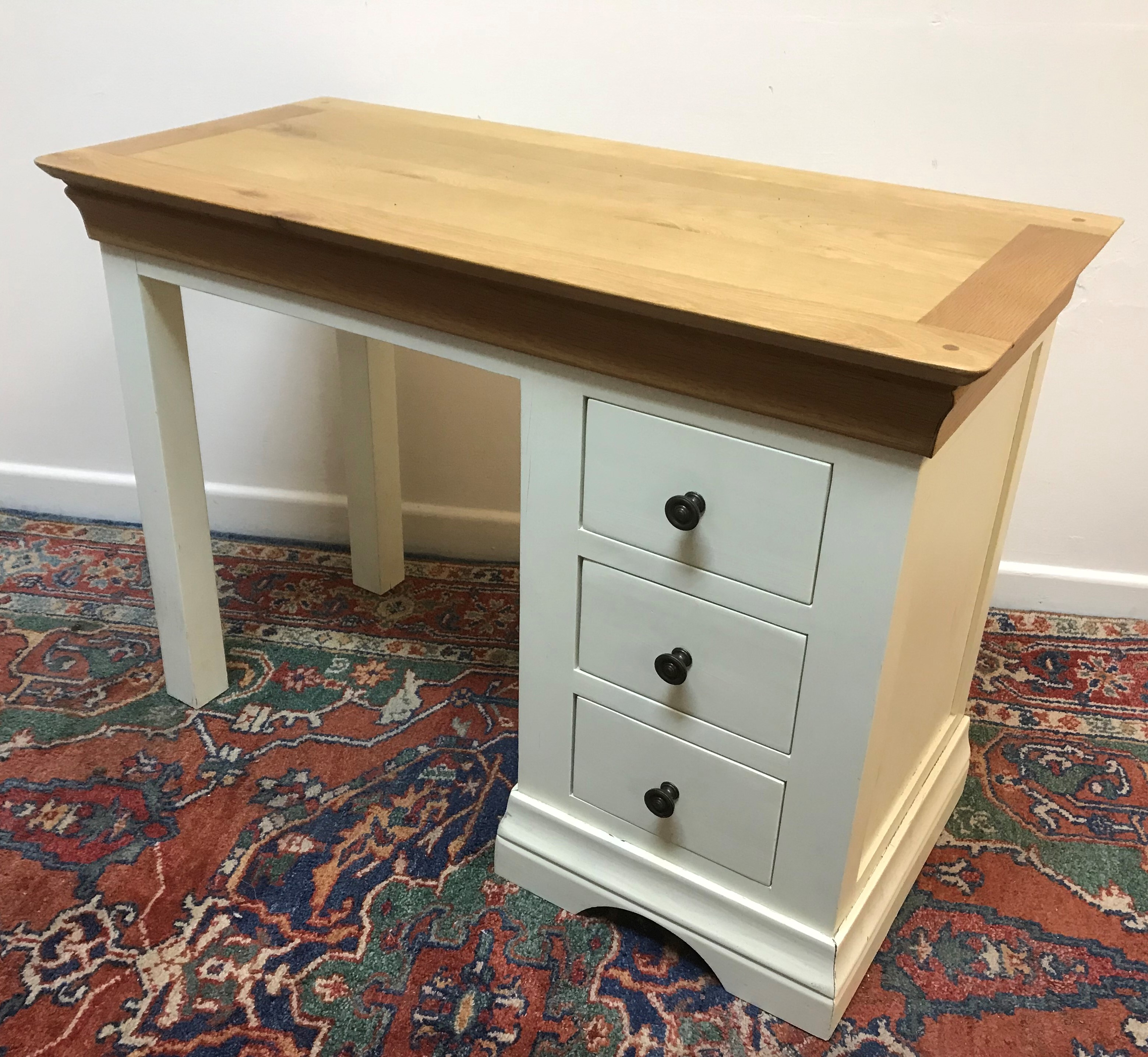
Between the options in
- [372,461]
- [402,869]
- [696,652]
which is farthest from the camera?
[372,461]

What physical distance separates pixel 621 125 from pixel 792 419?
34.7 inches

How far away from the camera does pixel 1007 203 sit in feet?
4.05

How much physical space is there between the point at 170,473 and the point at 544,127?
0.77m

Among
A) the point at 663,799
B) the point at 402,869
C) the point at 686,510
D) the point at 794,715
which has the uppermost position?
the point at 686,510

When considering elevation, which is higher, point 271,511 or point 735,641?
point 735,641

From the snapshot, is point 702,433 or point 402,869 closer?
point 702,433

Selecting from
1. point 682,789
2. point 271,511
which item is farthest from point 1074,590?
point 271,511

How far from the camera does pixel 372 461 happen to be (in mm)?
1779

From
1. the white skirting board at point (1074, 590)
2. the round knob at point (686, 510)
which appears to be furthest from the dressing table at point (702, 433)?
the white skirting board at point (1074, 590)

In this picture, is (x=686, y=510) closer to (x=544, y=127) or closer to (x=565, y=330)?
(x=565, y=330)

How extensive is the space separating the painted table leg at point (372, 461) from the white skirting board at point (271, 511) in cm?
9

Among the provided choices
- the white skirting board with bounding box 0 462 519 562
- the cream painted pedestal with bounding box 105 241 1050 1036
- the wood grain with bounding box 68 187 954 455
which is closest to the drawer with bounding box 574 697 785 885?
the cream painted pedestal with bounding box 105 241 1050 1036

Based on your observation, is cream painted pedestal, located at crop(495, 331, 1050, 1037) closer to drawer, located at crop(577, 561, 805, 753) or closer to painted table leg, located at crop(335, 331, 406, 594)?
drawer, located at crop(577, 561, 805, 753)

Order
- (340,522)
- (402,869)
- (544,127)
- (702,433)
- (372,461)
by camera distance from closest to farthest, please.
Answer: (702,433) → (402,869) → (544,127) → (372,461) → (340,522)
